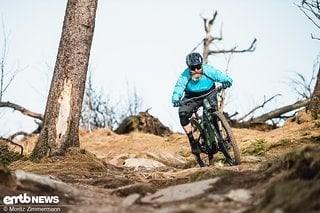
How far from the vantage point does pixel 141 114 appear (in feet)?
57.7

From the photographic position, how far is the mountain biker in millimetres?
6613

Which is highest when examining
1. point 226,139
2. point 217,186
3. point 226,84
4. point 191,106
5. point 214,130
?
point 226,84

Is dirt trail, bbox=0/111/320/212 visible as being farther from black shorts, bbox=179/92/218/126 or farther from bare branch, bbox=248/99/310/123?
bare branch, bbox=248/99/310/123

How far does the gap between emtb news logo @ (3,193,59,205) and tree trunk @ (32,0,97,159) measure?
3818 millimetres

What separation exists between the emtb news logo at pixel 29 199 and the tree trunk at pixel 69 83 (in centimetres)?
382

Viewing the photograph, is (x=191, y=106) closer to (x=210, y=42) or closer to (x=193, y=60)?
(x=193, y=60)

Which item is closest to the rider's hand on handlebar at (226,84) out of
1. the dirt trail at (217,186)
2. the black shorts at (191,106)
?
the black shorts at (191,106)

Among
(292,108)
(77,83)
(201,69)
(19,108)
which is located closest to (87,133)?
(19,108)

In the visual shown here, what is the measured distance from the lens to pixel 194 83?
22.0 ft

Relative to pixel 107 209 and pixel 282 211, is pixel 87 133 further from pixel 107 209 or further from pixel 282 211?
pixel 282 211

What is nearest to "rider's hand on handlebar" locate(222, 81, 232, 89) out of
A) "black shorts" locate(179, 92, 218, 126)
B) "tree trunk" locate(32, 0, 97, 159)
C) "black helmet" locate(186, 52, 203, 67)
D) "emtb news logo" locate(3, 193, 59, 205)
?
"black shorts" locate(179, 92, 218, 126)

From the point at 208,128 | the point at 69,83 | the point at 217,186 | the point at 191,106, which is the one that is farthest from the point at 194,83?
the point at 217,186

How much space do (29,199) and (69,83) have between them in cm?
438

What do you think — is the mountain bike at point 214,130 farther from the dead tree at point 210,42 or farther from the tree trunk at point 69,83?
the dead tree at point 210,42
